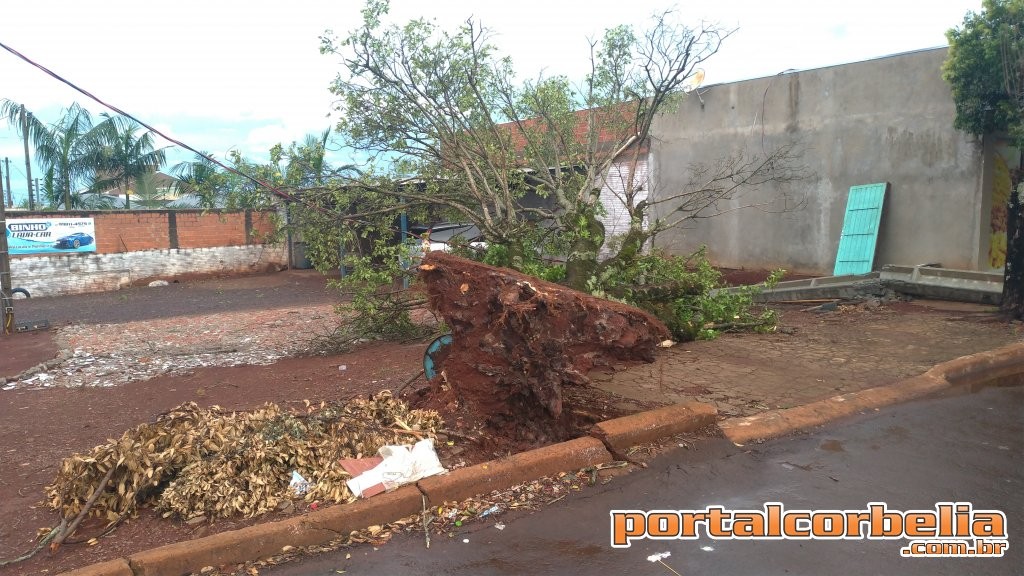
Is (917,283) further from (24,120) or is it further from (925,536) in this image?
(24,120)

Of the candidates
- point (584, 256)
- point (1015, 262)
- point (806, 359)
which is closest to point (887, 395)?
point (806, 359)

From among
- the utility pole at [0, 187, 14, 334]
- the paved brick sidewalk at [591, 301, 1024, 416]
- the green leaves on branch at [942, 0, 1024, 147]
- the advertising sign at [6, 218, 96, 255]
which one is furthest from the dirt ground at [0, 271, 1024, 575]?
the advertising sign at [6, 218, 96, 255]

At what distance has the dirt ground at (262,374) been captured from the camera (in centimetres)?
473

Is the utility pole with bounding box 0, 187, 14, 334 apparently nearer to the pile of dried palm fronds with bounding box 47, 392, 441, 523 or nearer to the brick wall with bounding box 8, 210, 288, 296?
the brick wall with bounding box 8, 210, 288, 296

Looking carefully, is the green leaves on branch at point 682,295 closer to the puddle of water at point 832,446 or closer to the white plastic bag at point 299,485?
the puddle of water at point 832,446

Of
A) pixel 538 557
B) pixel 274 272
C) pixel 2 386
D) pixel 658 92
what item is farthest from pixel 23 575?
pixel 274 272

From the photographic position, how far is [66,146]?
22.0 metres

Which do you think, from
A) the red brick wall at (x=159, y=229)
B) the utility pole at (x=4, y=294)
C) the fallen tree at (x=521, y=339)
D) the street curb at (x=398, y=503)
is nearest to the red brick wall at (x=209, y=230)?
the red brick wall at (x=159, y=229)

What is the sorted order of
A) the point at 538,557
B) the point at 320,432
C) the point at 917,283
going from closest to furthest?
the point at 538,557 < the point at 320,432 < the point at 917,283

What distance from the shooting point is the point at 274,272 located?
24516 millimetres

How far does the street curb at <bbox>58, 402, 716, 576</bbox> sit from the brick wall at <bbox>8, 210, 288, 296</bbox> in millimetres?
15998

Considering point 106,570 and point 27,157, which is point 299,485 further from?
point 27,157

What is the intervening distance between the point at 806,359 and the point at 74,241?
20053 mm

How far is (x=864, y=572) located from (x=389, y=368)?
551 cm
